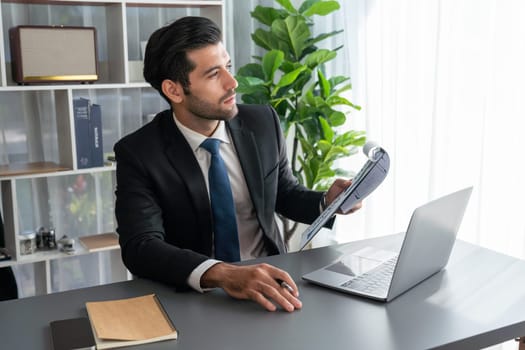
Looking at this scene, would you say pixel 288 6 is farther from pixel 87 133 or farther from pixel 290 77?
pixel 87 133

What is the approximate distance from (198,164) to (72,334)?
0.78 metres

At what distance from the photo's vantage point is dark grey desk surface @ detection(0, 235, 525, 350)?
120cm

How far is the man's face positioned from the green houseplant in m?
1.02

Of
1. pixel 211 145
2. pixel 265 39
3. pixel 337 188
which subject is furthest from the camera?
pixel 265 39

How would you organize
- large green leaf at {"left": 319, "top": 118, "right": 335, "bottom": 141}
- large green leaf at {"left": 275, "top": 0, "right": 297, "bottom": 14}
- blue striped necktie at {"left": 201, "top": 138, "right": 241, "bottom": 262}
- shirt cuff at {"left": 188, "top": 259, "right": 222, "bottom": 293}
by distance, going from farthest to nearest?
large green leaf at {"left": 275, "top": 0, "right": 297, "bottom": 14} < large green leaf at {"left": 319, "top": 118, "right": 335, "bottom": 141} < blue striped necktie at {"left": 201, "top": 138, "right": 241, "bottom": 262} < shirt cuff at {"left": 188, "top": 259, "right": 222, "bottom": 293}

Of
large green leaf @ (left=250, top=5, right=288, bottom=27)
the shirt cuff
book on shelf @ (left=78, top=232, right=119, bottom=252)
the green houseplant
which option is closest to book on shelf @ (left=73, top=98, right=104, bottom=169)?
book on shelf @ (left=78, top=232, right=119, bottom=252)

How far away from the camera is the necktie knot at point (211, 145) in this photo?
194cm

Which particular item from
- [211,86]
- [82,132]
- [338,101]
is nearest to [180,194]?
[211,86]

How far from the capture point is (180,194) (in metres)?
1.87

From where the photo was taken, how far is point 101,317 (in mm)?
1286

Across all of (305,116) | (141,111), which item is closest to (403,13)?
(305,116)

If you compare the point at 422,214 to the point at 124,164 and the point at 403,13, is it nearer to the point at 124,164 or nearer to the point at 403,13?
the point at 124,164

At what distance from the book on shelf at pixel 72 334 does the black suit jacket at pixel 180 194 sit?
10.7 inches

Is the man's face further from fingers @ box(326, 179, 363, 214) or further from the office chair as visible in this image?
the office chair
